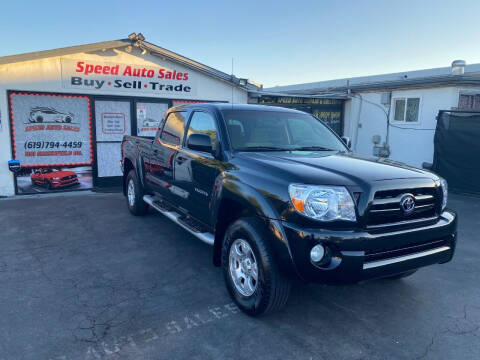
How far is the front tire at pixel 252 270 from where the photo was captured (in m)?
3.08

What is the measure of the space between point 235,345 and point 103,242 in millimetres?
3200

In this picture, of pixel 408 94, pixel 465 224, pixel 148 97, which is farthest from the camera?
pixel 408 94

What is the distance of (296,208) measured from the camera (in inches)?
114

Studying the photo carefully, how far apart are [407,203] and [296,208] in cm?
96

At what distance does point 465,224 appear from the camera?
21.8 feet

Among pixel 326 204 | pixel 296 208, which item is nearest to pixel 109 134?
pixel 296 208

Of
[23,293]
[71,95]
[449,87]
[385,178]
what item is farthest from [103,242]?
[449,87]

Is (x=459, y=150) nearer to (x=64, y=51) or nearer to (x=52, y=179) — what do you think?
(x=64, y=51)

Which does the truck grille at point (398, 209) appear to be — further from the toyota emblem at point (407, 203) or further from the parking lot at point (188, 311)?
the parking lot at point (188, 311)

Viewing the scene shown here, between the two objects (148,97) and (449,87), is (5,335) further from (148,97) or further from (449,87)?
(449,87)

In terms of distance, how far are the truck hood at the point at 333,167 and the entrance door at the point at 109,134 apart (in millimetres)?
6801

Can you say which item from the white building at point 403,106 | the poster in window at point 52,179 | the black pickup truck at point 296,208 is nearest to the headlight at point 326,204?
the black pickup truck at point 296,208

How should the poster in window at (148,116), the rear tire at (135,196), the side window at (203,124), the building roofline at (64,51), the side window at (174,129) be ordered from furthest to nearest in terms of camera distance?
1. the poster in window at (148,116)
2. the building roofline at (64,51)
3. the rear tire at (135,196)
4. the side window at (174,129)
5. the side window at (203,124)

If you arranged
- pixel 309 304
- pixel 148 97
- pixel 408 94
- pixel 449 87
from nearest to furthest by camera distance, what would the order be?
pixel 309 304
pixel 148 97
pixel 449 87
pixel 408 94
